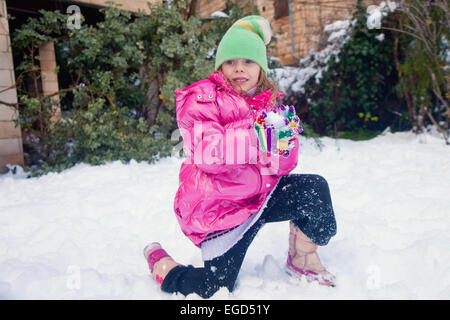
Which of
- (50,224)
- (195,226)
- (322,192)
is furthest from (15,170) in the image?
(322,192)

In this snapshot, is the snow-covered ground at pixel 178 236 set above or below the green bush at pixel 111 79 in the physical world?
below

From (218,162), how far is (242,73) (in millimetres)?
420

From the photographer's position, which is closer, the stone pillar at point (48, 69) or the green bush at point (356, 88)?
the stone pillar at point (48, 69)

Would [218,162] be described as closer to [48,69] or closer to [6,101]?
[6,101]

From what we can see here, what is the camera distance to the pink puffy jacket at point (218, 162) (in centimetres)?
109

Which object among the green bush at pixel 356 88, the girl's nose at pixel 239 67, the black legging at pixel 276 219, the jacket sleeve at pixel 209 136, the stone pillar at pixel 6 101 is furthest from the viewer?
the green bush at pixel 356 88

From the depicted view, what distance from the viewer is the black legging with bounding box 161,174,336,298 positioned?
1.20 meters

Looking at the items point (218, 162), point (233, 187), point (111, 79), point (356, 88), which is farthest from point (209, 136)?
point (356, 88)

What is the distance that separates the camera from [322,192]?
125 centimetres

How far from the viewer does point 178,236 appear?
1.86m

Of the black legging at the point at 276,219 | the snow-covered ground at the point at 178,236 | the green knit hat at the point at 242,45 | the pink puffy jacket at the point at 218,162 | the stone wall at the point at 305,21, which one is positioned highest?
the stone wall at the point at 305,21

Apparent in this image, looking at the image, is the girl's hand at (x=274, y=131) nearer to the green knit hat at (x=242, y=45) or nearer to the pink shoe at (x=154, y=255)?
the green knit hat at (x=242, y=45)

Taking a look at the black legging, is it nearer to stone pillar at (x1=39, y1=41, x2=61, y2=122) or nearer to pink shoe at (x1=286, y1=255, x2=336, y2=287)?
pink shoe at (x1=286, y1=255, x2=336, y2=287)

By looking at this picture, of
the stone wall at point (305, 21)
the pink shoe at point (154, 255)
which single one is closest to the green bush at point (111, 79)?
the pink shoe at point (154, 255)
